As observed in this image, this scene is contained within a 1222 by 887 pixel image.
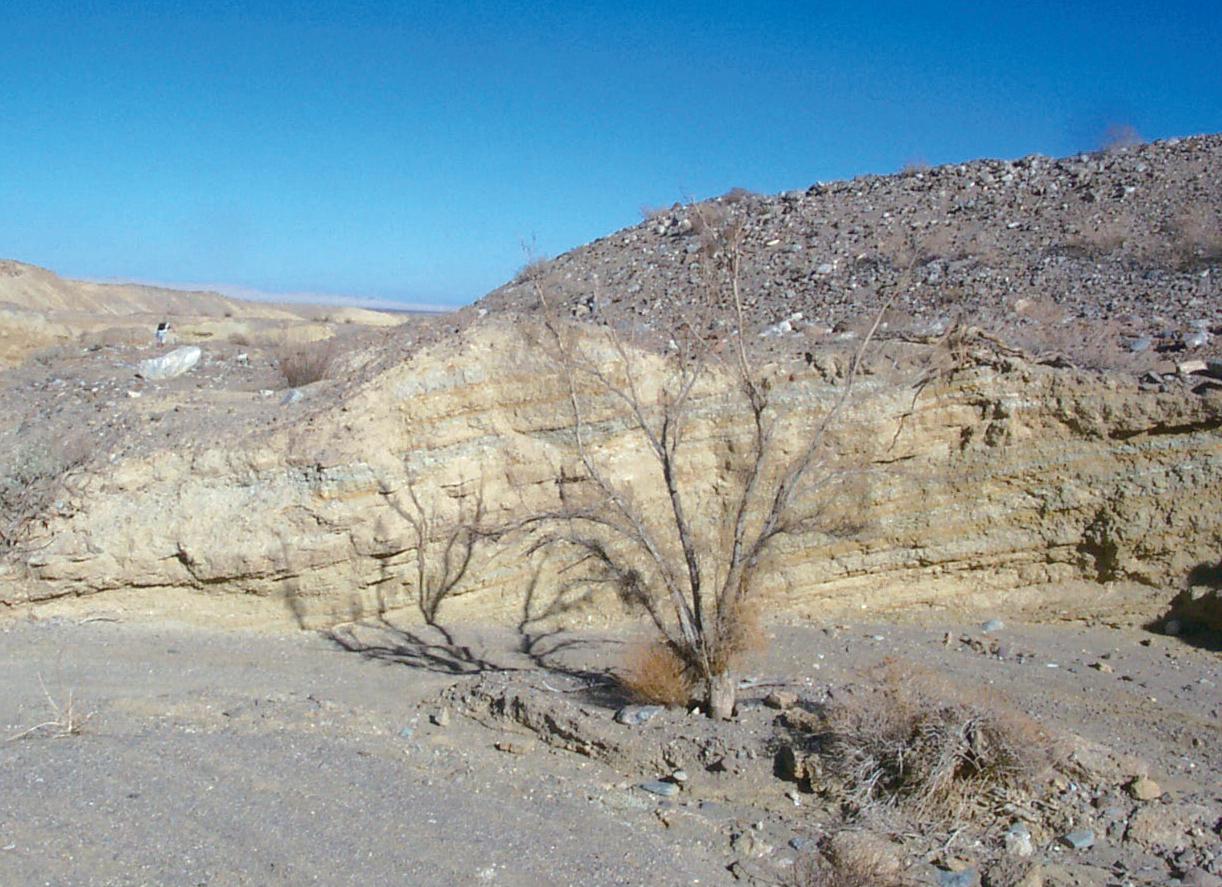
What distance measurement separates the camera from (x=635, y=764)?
23.6ft

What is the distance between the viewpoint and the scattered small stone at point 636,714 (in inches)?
296

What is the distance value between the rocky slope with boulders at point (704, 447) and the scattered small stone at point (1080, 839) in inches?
180

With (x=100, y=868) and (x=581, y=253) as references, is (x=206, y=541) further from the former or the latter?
(x=581, y=253)

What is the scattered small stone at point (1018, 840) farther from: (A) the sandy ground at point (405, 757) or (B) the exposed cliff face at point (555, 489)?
(B) the exposed cliff face at point (555, 489)

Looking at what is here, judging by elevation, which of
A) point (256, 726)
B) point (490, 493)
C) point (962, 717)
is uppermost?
point (490, 493)

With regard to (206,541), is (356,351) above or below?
above

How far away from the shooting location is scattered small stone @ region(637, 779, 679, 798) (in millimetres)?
6851

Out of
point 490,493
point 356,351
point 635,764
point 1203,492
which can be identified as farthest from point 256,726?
point 1203,492

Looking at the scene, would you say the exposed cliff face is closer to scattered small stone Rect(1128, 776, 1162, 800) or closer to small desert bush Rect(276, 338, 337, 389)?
small desert bush Rect(276, 338, 337, 389)

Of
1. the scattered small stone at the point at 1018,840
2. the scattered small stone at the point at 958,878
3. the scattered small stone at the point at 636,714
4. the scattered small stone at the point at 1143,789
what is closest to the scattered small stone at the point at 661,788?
the scattered small stone at the point at 636,714

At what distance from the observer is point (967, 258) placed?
551 inches

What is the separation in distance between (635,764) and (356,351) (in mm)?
6872

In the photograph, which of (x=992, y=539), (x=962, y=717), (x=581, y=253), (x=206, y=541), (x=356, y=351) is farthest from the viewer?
(x=581, y=253)

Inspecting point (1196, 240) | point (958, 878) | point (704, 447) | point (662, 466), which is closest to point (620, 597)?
point (662, 466)
